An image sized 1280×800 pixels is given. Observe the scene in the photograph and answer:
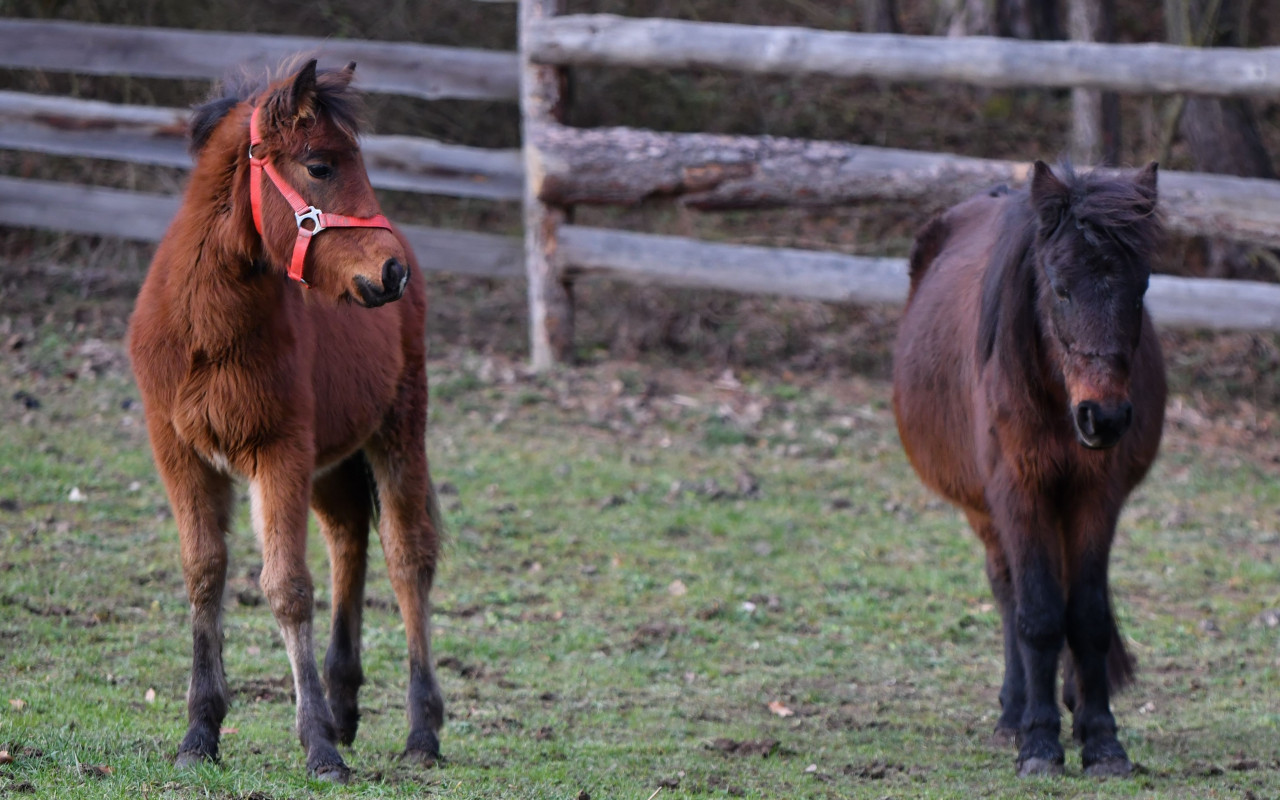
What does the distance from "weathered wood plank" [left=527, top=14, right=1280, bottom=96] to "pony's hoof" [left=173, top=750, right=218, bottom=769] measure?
7.00 meters

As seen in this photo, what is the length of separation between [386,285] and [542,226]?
6.37 m

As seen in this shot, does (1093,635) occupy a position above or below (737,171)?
below

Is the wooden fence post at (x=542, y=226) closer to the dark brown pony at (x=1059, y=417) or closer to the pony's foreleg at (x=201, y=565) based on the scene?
the dark brown pony at (x=1059, y=417)

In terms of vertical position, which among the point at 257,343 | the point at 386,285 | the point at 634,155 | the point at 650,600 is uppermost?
the point at 386,285

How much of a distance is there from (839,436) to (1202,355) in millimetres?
3582

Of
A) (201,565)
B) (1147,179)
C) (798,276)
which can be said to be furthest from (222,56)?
(1147,179)

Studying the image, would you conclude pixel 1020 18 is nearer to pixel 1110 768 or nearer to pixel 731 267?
pixel 731 267

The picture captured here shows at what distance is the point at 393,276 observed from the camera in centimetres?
384

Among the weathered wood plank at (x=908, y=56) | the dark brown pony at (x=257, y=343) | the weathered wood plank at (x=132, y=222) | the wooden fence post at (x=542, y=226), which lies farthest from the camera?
the weathered wood plank at (x=132, y=222)

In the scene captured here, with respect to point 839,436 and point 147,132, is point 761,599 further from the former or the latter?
point 147,132

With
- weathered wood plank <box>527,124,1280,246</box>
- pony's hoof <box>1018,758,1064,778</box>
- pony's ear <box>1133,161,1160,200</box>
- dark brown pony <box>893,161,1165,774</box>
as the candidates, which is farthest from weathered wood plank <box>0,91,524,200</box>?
pony's hoof <box>1018,758,1064,778</box>

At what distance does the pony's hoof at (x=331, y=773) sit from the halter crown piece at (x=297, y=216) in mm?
1451

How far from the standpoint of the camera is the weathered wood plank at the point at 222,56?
1030cm

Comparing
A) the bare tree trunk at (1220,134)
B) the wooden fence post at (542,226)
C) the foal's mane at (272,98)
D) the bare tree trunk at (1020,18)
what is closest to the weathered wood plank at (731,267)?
the wooden fence post at (542,226)
